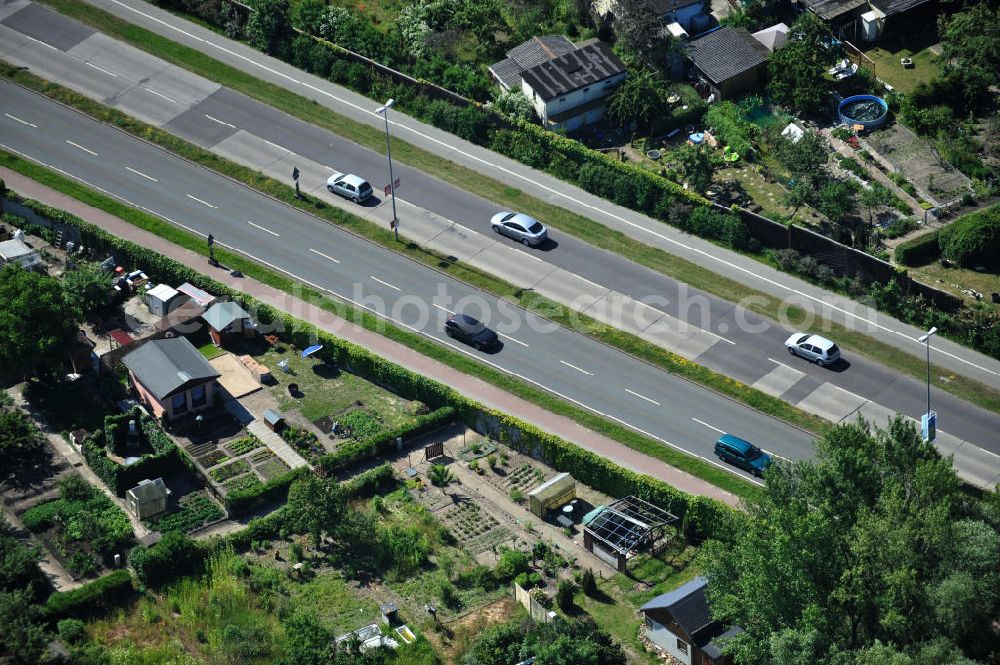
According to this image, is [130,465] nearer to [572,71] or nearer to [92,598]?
[92,598]

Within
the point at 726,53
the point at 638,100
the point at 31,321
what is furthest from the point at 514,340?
the point at 726,53

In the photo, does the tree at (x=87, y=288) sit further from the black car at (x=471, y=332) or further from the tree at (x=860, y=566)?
the tree at (x=860, y=566)

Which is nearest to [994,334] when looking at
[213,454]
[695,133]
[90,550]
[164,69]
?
[695,133]

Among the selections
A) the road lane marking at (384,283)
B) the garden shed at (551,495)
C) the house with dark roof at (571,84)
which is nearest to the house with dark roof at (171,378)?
the road lane marking at (384,283)

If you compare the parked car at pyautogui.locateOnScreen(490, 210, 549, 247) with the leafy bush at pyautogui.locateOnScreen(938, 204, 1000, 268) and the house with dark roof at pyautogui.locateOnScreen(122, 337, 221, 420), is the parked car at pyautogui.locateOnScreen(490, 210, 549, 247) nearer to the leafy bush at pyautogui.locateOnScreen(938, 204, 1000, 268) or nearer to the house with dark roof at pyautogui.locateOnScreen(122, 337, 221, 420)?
the house with dark roof at pyautogui.locateOnScreen(122, 337, 221, 420)

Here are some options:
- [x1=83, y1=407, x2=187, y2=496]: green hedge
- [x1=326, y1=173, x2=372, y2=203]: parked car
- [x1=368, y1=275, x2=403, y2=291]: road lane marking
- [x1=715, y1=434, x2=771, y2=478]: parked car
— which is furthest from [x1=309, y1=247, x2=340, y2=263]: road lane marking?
[x1=715, y1=434, x2=771, y2=478]: parked car

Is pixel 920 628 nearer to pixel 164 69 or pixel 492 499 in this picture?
pixel 492 499

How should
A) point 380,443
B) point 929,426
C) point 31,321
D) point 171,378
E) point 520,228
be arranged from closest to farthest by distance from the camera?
point 929,426 → point 380,443 → point 31,321 → point 171,378 → point 520,228
